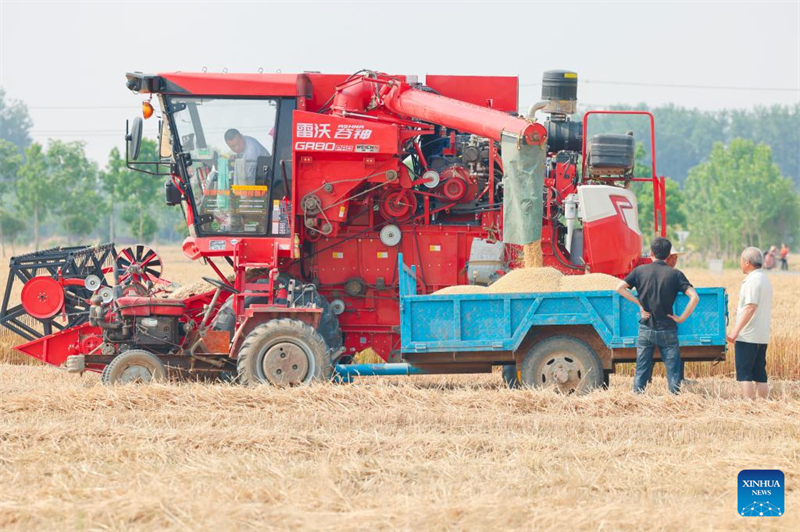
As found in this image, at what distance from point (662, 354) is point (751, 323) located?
841 millimetres

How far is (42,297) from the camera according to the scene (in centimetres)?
1128

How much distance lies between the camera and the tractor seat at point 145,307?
10750mm

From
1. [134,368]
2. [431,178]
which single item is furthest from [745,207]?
[134,368]

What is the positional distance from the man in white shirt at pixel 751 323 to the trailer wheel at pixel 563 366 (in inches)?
51.1

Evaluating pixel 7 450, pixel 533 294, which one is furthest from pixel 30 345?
pixel 533 294

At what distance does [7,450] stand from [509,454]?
350 centimetres

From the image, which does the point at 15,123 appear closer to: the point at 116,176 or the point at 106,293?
the point at 116,176

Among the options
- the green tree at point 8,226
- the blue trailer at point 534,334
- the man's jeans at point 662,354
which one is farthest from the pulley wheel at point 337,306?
the green tree at point 8,226

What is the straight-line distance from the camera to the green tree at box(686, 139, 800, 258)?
218ft

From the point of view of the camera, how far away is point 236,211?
36.3ft

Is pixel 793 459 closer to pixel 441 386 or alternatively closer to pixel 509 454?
pixel 509 454

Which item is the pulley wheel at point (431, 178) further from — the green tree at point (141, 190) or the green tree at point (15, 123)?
the green tree at point (15, 123)

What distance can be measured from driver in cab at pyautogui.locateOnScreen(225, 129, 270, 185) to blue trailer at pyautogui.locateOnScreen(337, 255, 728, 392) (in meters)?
2.32

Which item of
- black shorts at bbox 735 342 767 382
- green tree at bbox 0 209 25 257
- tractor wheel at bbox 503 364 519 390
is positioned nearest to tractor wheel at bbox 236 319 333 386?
tractor wheel at bbox 503 364 519 390
